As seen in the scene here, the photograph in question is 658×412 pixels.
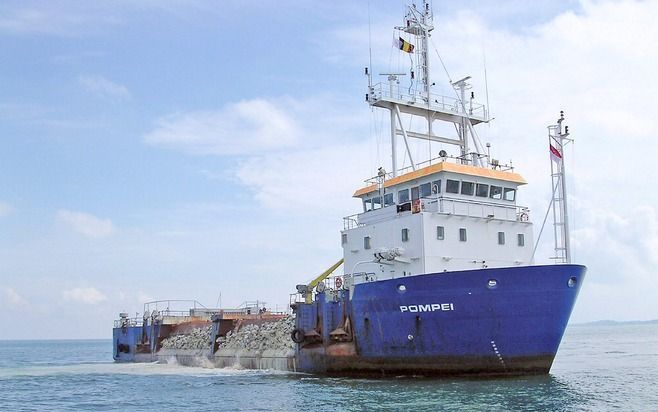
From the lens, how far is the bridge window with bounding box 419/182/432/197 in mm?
28312

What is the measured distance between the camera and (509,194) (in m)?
29.6

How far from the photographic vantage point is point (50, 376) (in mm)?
37938

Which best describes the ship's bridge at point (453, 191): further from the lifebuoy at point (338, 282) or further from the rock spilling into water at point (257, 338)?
the rock spilling into water at point (257, 338)

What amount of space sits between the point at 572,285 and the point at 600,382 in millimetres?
5320

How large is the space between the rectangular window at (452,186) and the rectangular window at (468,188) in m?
0.32

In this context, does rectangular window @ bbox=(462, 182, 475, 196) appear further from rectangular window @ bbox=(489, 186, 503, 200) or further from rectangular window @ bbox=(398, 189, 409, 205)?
rectangular window @ bbox=(398, 189, 409, 205)

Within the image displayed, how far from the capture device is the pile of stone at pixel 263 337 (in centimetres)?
3356

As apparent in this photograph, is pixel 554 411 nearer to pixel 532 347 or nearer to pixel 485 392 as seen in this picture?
pixel 485 392

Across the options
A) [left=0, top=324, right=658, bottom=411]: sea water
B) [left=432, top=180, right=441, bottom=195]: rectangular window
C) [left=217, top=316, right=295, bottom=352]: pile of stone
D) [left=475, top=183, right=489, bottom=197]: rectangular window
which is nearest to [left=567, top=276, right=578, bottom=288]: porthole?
[left=0, top=324, right=658, bottom=411]: sea water

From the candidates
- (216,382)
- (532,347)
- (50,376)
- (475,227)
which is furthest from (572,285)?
(50,376)

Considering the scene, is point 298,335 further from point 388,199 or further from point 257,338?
point 388,199

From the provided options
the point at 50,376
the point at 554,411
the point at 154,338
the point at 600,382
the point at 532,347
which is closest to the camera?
the point at 554,411

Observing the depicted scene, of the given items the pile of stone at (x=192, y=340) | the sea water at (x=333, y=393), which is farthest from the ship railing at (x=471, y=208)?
the pile of stone at (x=192, y=340)

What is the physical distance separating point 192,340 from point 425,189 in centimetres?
1903
